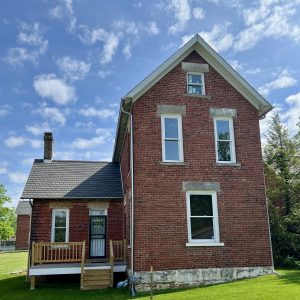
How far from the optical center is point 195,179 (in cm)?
1413

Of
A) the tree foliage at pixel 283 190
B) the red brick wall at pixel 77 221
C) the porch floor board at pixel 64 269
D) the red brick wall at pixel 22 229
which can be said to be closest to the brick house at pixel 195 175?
the porch floor board at pixel 64 269

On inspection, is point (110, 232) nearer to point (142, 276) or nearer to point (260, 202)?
point (142, 276)

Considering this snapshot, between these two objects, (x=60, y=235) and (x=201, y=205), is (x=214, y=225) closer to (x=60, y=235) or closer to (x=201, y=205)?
(x=201, y=205)

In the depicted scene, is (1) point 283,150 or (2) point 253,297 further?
(1) point 283,150

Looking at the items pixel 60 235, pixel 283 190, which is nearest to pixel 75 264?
pixel 60 235

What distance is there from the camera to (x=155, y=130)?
47.1ft

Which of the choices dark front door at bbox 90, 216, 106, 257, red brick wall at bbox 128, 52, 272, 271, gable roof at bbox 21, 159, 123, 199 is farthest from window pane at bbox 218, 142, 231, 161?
dark front door at bbox 90, 216, 106, 257

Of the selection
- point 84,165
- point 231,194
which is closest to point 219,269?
point 231,194

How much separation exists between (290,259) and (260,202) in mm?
6795

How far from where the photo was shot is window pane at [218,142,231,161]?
48.4ft

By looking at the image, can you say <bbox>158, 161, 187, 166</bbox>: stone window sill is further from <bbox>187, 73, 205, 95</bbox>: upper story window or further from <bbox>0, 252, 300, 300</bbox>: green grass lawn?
<bbox>0, 252, 300, 300</bbox>: green grass lawn

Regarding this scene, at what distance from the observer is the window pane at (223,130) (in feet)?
49.1

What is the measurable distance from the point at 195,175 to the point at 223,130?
7.86 feet

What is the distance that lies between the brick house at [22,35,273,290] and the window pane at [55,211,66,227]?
3.19 meters
